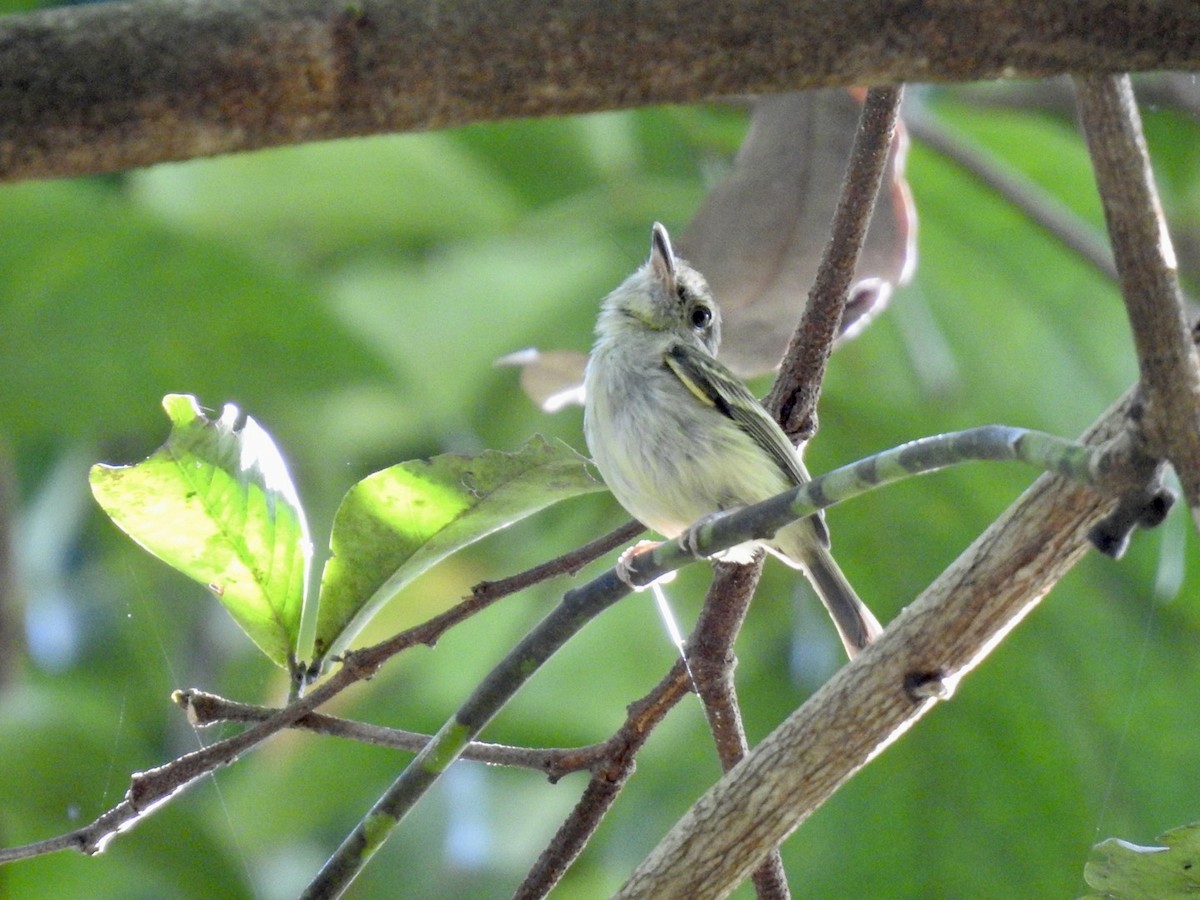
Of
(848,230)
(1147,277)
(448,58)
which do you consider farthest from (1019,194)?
(448,58)

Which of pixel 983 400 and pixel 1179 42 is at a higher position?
pixel 983 400

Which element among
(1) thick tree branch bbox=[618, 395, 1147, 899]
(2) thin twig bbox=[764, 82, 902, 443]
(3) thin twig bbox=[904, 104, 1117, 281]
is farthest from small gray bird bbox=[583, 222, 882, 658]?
(3) thin twig bbox=[904, 104, 1117, 281]

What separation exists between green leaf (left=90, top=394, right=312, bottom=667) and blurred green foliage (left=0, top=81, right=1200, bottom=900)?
1.13 meters

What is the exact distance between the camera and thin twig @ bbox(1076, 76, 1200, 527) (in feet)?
3.59

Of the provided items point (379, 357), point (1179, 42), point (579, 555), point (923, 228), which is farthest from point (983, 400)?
point (1179, 42)

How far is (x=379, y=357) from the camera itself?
3678 mm

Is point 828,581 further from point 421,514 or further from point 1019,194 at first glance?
point 1019,194

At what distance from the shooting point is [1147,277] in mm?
1128

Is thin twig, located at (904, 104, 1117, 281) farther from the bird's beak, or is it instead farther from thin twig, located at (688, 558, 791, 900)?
thin twig, located at (688, 558, 791, 900)

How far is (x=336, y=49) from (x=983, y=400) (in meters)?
3.83

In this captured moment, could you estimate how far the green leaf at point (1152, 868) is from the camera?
1549 millimetres

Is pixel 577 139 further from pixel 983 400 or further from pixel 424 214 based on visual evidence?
pixel 983 400

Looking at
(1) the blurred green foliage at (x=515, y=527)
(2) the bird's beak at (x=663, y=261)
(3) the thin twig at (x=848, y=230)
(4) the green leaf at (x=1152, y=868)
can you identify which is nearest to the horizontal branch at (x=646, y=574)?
(4) the green leaf at (x=1152, y=868)

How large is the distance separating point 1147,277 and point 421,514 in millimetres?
976
